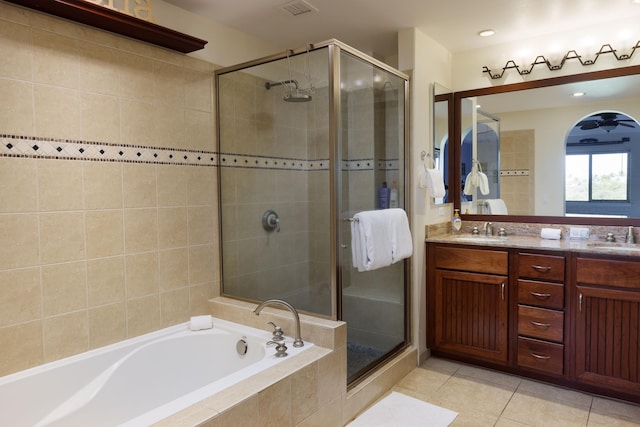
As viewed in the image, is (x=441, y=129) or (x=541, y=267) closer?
(x=541, y=267)

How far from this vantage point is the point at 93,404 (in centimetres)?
199

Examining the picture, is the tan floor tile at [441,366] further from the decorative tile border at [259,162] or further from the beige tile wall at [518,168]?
the decorative tile border at [259,162]

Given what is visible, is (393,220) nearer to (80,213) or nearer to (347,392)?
(347,392)

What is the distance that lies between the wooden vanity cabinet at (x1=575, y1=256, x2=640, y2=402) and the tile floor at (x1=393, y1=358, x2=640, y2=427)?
0.14 metres

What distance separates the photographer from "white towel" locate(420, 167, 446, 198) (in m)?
3.07

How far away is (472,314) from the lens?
297 cm

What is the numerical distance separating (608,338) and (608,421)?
0.46m

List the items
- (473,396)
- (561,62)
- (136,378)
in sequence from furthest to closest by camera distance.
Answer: (561,62) < (473,396) < (136,378)

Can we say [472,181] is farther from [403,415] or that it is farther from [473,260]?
[403,415]

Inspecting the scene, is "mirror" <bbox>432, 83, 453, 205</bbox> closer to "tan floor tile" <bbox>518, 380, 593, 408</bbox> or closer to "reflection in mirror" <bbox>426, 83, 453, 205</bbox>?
"reflection in mirror" <bbox>426, 83, 453, 205</bbox>

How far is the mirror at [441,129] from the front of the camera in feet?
10.8

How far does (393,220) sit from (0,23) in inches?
89.0

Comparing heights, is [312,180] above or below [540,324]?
above

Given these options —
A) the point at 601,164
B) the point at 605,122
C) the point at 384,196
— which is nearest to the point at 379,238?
the point at 384,196
